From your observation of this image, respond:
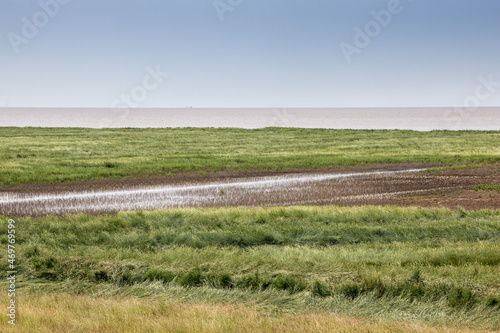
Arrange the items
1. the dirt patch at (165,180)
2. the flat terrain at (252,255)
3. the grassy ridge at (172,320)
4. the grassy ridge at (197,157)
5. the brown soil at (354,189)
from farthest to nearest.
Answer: the grassy ridge at (197,157)
the dirt patch at (165,180)
the brown soil at (354,189)
the flat terrain at (252,255)
the grassy ridge at (172,320)

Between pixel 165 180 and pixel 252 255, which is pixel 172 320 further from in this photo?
pixel 165 180

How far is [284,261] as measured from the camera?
1189cm

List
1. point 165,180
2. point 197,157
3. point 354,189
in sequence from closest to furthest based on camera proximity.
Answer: point 354,189
point 165,180
point 197,157

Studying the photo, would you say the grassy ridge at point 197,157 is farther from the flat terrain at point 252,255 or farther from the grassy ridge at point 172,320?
the grassy ridge at point 172,320

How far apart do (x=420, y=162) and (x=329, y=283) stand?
106ft

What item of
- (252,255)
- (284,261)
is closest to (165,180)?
(252,255)

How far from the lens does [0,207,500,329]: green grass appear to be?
9.54m

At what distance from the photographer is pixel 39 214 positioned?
19656 millimetres

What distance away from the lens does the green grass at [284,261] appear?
9.54 m

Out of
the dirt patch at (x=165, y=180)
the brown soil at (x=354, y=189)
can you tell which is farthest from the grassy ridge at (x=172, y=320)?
the dirt patch at (x=165, y=180)

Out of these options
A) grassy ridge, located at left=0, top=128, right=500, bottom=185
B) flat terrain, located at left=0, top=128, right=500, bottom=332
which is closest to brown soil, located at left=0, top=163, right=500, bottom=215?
flat terrain, located at left=0, top=128, right=500, bottom=332

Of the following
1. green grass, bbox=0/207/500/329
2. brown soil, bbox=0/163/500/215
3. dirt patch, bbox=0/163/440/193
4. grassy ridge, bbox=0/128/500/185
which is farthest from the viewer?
grassy ridge, bbox=0/128/500/185

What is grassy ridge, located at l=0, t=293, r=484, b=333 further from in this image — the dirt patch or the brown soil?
the dirt patch

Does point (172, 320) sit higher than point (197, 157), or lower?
lower
